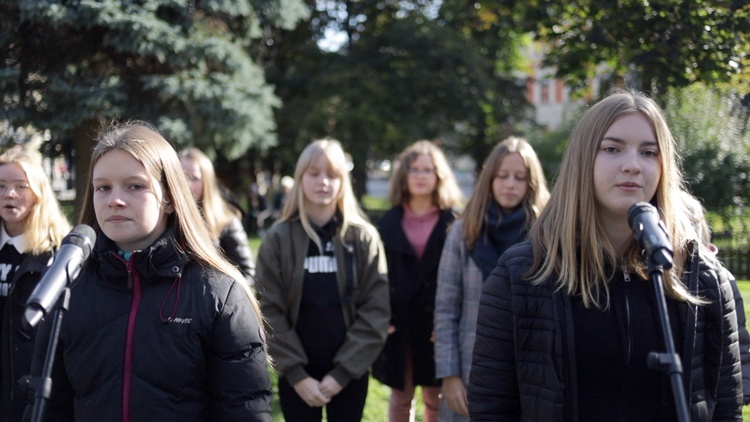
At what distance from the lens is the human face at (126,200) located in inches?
99.7

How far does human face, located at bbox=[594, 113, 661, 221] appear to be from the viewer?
2303mm

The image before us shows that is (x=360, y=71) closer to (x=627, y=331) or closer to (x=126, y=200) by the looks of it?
(x=126, y=200)

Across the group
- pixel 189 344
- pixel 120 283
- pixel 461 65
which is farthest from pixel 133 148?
pixel 461 65

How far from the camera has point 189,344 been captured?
2475 millimetres

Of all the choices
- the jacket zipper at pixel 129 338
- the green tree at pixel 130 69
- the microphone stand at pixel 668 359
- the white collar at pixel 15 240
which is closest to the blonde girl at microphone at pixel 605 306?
the microphone stand at pixel 668 359

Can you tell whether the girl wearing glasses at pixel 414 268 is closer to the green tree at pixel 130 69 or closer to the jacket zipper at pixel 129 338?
the jacket zipper at pixel 129 338

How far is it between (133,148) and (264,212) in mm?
18872

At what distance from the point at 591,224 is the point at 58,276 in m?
1.63

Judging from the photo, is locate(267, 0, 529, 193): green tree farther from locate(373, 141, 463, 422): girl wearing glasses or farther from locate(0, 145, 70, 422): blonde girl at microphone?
locate(0, 145, 70, 422): blonde girl at microphone

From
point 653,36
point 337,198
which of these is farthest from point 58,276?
point 653,36

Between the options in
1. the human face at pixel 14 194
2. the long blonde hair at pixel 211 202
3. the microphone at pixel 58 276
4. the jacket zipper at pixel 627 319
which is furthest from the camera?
the long blonde hair at pixel 211 202

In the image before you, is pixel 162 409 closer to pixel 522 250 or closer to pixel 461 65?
pixel 522 250

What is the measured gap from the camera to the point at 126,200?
2.54 m

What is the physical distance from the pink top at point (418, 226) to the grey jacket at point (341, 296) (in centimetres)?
50
